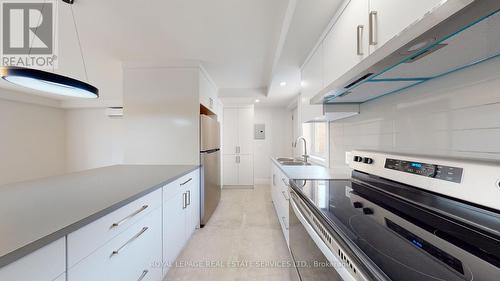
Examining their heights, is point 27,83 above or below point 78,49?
below

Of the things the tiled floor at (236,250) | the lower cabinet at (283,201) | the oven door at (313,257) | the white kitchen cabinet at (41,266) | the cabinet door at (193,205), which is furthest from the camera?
the cabinet door at (193,205)

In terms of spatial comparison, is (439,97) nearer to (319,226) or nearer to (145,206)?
(319,226)

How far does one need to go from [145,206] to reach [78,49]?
8.07 ft

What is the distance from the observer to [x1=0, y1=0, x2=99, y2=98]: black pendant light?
3.42 feet

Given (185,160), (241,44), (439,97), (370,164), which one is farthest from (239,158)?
(439,97)

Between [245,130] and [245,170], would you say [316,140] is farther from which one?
[245,170]

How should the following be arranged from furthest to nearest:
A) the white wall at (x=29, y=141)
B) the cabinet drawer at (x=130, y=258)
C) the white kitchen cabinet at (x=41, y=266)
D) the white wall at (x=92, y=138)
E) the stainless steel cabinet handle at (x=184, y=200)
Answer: the white wall at (x=92, y=138), the white wall at (x=29, y=141), the stainless steel cabinet handle at (x=184, y=200), the cabinet drawer at (x=130, y=258), the white kitchen cabinet at (x=41, y=266)

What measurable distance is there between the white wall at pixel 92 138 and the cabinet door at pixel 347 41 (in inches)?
230

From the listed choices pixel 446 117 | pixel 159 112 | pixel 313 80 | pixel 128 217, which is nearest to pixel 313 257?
pixel 446 117

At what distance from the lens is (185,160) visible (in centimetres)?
268

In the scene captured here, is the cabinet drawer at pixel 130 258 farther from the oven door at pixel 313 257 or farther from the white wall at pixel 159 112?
the white wall at pixel 159 112

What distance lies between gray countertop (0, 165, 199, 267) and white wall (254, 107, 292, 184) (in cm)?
414

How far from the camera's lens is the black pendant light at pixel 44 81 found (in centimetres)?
104

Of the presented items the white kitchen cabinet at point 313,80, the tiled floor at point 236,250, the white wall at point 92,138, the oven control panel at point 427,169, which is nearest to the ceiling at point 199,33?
the white kitchen cabinet at point 313,80
